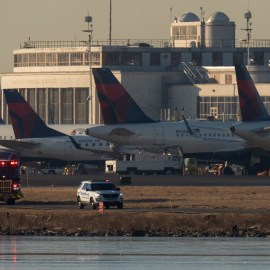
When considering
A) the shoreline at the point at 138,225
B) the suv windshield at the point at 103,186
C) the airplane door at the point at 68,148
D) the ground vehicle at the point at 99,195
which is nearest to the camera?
the shoreline at the point at 138,225

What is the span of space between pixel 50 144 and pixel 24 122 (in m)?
5.77

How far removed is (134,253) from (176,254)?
1.67 m

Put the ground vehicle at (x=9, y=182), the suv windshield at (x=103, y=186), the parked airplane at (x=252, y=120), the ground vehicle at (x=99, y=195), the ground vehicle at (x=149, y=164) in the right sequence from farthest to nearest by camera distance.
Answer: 1. the ground vehicle at (x=149, y=164)
2. the parked airplane at (x=252, y=120)
3. the ground vehicle at (x=9, y=182)
4. the suv windshield at (x=103, y=186)
5. the ground vehicle at (x=99, y=195)

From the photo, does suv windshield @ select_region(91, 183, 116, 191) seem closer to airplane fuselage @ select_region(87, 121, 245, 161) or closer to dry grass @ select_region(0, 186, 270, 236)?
dry grass @ select_region(0, 186, 270, 236)

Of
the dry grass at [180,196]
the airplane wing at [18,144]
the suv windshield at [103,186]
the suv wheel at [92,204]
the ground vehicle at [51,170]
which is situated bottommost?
the ground vehicle at [51,170]

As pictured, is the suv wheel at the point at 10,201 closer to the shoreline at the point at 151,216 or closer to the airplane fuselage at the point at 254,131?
the shoreline at the point at 151,216

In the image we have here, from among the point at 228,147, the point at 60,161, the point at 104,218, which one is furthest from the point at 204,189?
the point at 60,161

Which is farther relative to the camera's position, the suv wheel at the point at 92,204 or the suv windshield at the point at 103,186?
the suv windshield at the point at 103,186

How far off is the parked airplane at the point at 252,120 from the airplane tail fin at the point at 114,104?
15.2 metres

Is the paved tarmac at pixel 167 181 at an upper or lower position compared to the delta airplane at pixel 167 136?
lower

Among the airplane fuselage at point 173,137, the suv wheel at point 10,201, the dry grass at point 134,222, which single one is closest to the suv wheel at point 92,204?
the dry grass at point 134,222

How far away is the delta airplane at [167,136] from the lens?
14662 centimetres

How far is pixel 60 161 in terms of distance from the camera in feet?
515

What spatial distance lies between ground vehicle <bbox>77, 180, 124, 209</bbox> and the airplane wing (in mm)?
68623
